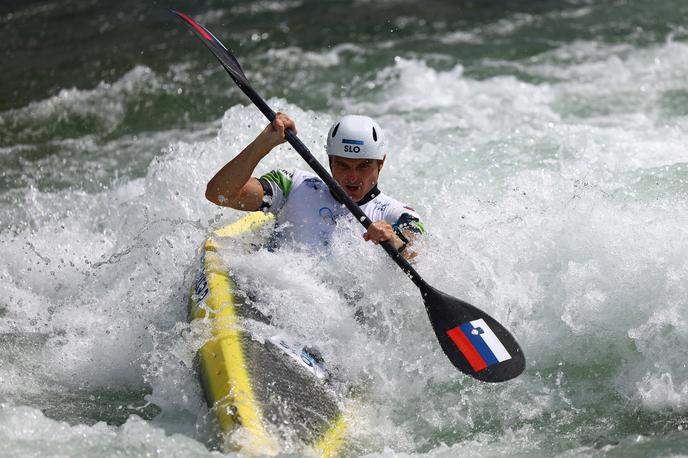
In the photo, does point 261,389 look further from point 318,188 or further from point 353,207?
point 318,188

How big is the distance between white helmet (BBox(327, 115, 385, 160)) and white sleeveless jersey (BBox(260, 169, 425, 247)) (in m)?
0.28

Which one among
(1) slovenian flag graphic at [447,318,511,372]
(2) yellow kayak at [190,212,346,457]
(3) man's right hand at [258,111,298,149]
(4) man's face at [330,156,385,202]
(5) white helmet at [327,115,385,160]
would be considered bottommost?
(1) slovenian flag graphic at [447,318,511,372]

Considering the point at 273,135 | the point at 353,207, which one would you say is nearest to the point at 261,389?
the point at 353,207

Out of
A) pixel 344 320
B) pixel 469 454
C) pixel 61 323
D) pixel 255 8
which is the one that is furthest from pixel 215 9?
pixel 469 454

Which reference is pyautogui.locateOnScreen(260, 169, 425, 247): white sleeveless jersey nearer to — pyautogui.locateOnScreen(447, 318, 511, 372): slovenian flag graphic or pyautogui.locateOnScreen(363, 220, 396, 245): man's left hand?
pyautogui.locateOnScreen(363, 220, 396, 245): man's left hand

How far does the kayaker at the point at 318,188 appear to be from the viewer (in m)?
4.84

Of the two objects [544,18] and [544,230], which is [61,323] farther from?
[544,18]

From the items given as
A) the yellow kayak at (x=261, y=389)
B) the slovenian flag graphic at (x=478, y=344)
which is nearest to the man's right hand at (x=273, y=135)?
the yellow kayak at (x=261, y=389)

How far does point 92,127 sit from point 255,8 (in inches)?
161

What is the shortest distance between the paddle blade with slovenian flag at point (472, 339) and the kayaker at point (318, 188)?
0.39 m

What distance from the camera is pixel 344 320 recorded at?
4.84m

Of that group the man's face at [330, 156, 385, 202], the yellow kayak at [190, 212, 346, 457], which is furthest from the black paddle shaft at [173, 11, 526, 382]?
the yellow kayak at [190, 212, 346, 457]

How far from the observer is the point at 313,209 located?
16.8 feet

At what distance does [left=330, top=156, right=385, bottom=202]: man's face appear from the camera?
5012 mm
